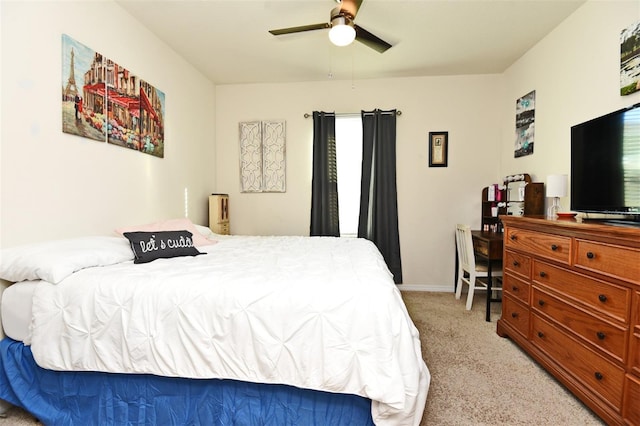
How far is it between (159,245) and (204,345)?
98 centimetres

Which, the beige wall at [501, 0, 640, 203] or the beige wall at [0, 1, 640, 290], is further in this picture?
the beige wall at [501, 0, 640, 203]

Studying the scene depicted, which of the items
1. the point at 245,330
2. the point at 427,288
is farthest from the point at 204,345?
the point at 427,288

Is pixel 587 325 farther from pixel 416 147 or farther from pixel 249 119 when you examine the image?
pixel 249 119

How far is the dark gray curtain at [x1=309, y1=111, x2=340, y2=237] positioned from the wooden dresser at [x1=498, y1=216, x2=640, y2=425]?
2067 millimetres

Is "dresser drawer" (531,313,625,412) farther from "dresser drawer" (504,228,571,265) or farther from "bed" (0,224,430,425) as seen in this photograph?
"bed" (0,224,430,425)

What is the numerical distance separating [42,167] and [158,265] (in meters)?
0.92

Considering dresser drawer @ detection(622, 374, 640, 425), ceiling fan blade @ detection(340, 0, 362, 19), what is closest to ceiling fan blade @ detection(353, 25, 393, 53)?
ceiling fan blade @ detection(340, 0, 362, 19)

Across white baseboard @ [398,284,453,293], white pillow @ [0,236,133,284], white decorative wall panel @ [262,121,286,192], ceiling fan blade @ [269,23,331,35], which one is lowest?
white baseboard @ [398,284,453,293]

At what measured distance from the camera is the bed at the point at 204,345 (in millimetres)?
1298

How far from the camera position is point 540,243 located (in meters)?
2.06

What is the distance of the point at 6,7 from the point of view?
164 centimetres

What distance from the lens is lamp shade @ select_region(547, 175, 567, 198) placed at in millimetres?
2379

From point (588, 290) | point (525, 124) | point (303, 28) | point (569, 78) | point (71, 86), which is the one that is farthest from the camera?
point (525, 124)

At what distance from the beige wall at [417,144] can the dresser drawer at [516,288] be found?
1.37 meters
